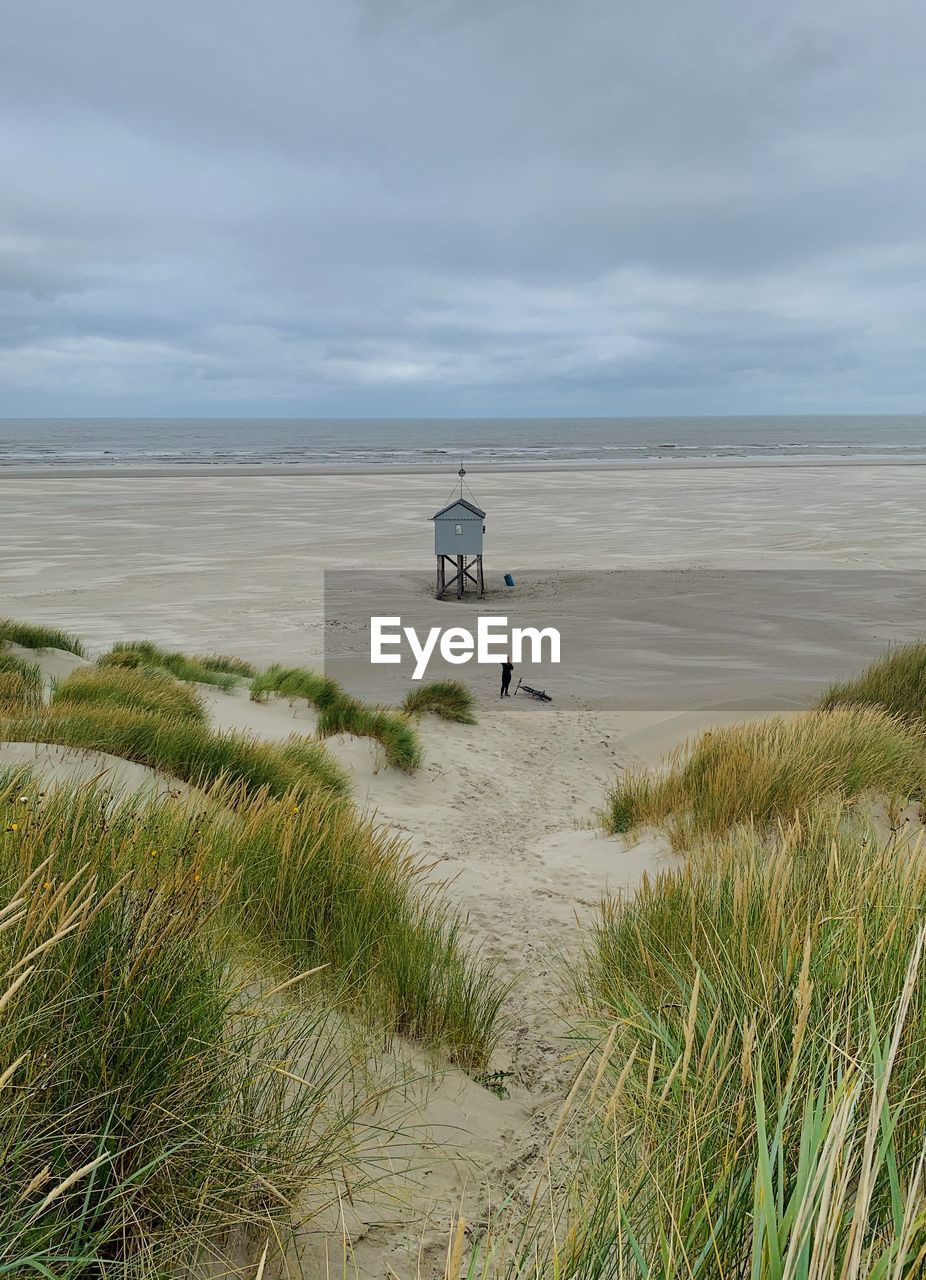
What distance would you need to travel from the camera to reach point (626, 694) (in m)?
13.9

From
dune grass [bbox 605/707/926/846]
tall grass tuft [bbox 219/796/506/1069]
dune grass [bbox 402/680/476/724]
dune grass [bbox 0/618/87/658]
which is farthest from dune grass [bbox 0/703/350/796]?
dune grass [bbox 0/618/87/658]

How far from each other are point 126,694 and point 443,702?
4599 mm

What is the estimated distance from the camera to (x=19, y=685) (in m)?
8.55

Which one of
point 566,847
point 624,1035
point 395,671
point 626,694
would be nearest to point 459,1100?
point 624,1035

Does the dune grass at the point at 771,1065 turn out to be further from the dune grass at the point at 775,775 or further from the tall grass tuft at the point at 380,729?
the tall grass tuft at the point at 380,729

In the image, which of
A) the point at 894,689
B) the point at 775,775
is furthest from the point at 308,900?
the point at 894,689

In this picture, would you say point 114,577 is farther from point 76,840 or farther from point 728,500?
point 728,500

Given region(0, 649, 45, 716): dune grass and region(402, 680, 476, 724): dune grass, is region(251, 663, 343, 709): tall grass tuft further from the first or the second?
region(0, 649, 45, 716): dune grass

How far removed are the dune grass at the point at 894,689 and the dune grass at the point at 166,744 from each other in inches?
227

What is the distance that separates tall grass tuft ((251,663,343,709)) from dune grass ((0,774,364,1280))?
8.34m

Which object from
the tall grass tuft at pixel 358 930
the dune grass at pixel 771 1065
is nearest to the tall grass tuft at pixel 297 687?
the tall grass tuft at pixel 358 930

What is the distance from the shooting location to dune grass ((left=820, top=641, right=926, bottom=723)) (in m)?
9.17

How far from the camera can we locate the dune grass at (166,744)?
6.14 m

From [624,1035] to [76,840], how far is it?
1.85 metres
